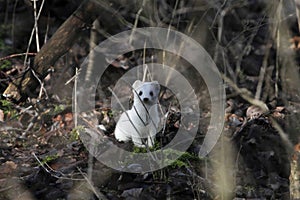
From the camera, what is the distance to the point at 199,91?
17.4 ft

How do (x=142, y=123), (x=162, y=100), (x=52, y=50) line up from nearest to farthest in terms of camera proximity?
(x=142, y=123)
(x=52, y=50)
(x=162, y=100)

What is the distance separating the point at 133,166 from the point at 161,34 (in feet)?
6.34

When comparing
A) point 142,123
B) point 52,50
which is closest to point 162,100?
point 142,123

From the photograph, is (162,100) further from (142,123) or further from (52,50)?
(52,50)

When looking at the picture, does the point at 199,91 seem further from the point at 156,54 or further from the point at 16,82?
A: the point at 16,82

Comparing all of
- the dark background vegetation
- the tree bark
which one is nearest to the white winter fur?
the dark background vegetation

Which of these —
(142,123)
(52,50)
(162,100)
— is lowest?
(142,123)

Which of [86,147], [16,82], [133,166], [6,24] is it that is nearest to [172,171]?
[133,166]

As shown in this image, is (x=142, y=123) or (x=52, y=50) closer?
(x=142, y=123)

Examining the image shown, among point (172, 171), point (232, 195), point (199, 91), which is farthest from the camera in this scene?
point (199, 91)

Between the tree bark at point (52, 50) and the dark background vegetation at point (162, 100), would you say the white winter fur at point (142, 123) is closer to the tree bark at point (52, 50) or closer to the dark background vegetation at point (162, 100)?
the dark background vegetation at point (162, 100)

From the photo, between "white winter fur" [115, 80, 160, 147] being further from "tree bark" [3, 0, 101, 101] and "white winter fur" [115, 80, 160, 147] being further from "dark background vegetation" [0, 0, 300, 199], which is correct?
"tree bark" [3, 0, 101, 101]

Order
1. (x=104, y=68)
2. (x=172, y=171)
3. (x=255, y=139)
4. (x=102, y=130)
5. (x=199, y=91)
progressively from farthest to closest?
(x=104, y=68)
(x=199, y=91)
(x=102, y=130)
(x=255, y=139)
(x=172, y=171)

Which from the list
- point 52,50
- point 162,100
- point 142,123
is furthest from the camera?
point 162,100
